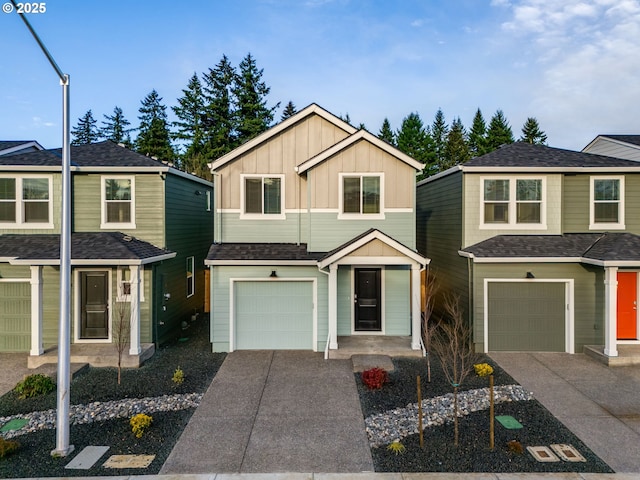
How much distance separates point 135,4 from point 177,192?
5.77 meters

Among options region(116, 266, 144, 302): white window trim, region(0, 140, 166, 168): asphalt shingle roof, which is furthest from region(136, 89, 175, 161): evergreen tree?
region(116, 266, 144, 302): white window trim

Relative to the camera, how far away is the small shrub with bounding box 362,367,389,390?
8.23m

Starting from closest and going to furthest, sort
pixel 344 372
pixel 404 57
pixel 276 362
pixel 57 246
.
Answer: pixel 344 372
pixel 276 362
pixel 57 246
pixel 404 57

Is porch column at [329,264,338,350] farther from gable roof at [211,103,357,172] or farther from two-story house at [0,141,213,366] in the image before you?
two-story house at [0,141,213,366]

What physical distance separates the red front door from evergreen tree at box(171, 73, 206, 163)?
33.9 m

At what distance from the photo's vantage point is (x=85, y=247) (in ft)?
34.7

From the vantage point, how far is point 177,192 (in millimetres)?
12828

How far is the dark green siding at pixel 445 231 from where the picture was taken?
472 inches

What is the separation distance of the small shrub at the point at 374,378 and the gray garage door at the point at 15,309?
964 centimetres

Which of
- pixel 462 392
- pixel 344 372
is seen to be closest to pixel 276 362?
pixel 344 372

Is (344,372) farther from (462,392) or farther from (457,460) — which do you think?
(457,460)

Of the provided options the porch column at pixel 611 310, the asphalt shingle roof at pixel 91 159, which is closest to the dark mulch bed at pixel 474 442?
the porch column at pixel 611 310

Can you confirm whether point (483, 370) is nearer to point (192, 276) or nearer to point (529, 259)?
point (529, 259)

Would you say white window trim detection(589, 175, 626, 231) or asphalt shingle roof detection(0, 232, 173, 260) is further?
white window trim detection(589, 175, 626, 231)
